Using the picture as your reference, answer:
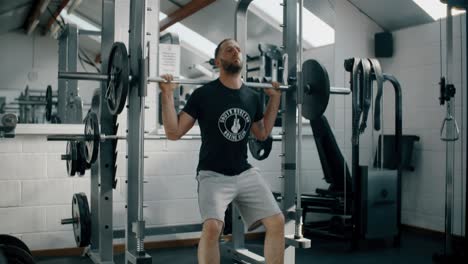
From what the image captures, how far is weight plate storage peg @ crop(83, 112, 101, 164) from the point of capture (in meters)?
2.90

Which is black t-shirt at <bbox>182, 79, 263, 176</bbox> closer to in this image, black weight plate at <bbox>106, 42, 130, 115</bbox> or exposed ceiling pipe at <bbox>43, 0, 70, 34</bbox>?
black weight plate at <bbox>106, 42, 130, 115</bbox>

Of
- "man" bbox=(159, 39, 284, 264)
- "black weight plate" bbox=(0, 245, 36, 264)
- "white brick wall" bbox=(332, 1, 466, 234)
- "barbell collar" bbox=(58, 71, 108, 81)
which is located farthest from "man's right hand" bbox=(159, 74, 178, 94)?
"white brick wall" bbox=(332, 1, 466, 234)

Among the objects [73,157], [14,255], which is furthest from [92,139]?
[14,255]

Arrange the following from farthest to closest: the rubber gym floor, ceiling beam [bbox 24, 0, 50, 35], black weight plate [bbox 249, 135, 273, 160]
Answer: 1. ceiling beam [bbox 24, 0, 50, 35]
2. the rubber gym floor
3. black weight plate [bbox 249, 135, 273, 160]

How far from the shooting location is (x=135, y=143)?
2684mm

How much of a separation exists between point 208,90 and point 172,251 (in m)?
1.70

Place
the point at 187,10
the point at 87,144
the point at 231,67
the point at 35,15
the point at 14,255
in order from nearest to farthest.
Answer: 1. the point at 14,255
2. the point at 231,67
3. the point at 87,144
4. the point at 187,10
5. the point at 35,15

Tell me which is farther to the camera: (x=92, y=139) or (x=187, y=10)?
(x=187, y=10)

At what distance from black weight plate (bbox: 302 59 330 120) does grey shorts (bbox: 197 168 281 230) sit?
54 centimetres

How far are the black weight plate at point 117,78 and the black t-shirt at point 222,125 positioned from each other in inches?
13.0

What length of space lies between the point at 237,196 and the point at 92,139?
930 mm

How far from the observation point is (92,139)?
9.55 feet

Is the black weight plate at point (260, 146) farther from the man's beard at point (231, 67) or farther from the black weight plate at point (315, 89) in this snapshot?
the man's beard at point (231, 67)

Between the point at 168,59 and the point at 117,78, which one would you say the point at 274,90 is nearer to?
the point at 168,59
